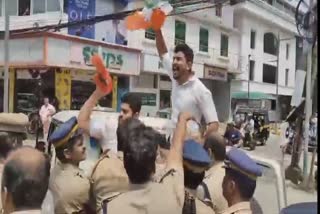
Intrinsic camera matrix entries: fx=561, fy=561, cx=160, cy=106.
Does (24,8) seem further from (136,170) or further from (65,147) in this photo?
(136,170)

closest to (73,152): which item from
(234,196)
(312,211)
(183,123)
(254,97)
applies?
(183,123)

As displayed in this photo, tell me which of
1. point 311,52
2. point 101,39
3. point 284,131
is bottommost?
point 284,131

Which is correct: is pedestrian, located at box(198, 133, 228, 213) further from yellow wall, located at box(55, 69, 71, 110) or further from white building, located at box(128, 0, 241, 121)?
white building, located at box(128, 0, 241, 121)

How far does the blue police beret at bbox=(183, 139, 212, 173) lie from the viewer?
285 cm

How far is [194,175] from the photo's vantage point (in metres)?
2.92

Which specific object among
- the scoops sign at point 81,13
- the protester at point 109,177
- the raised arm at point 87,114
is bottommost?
the protester at point 109,177

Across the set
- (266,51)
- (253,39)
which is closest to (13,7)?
(253,39)

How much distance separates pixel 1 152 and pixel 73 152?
1.47ft

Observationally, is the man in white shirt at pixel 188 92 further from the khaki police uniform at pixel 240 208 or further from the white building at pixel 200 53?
the white building at pixel 200 53

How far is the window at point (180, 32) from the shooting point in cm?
2778

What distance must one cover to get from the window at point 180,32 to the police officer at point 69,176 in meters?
24.4

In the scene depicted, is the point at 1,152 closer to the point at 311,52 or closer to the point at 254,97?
the point at 311,52

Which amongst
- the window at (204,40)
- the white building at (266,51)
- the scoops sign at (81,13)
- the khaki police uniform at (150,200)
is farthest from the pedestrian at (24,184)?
the window at (204,40)

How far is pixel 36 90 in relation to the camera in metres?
21.0
